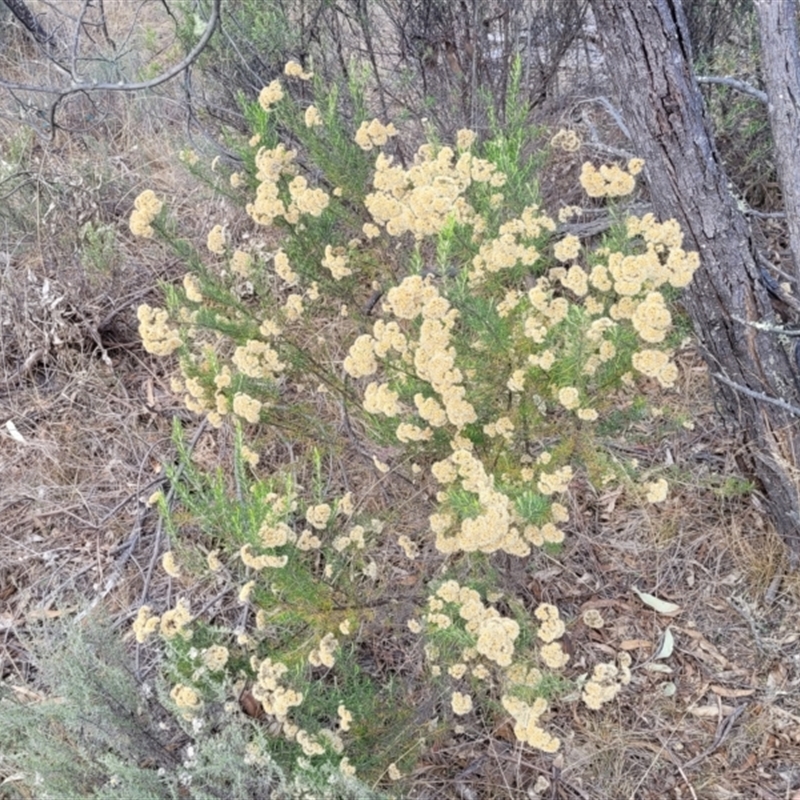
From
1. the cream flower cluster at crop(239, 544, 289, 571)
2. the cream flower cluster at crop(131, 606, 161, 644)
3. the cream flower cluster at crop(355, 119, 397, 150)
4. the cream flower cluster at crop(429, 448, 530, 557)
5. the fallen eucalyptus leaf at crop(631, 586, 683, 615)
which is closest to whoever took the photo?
the cream flower cluster at crop(429, 448, 530, 557)

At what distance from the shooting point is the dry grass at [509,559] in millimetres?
2043

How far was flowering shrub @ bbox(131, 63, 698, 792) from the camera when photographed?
1.54 meters

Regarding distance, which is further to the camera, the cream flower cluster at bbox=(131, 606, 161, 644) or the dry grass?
the dry grass

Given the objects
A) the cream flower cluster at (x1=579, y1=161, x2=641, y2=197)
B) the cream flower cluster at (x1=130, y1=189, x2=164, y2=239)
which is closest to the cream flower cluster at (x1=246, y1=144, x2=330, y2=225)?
the cream flower cluster at (x1=130, y1=189, x2=164, y2=239)

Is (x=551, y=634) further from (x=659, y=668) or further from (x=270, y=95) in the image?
(x=270, y=95)

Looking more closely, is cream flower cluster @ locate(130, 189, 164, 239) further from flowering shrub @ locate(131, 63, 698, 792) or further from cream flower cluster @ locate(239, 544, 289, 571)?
cream flower cluster @ locate(239, 544, 289, 571)

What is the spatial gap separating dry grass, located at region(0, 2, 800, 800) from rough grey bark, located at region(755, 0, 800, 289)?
0.63m

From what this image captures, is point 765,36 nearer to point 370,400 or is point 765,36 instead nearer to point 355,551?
point 370,400

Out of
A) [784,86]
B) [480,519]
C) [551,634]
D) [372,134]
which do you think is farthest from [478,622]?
[784,86]

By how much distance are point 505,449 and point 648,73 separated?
3.12 ft

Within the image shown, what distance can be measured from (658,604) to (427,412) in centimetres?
124

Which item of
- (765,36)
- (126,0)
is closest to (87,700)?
(765,36)

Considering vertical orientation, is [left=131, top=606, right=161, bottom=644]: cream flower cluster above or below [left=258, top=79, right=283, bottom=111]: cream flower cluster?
below

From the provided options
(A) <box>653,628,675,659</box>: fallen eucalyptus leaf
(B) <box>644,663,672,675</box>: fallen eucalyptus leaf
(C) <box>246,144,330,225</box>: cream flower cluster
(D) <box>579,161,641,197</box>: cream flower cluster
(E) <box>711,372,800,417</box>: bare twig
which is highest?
(C) <box>246,144,330,225</box>: cream flower cluster
